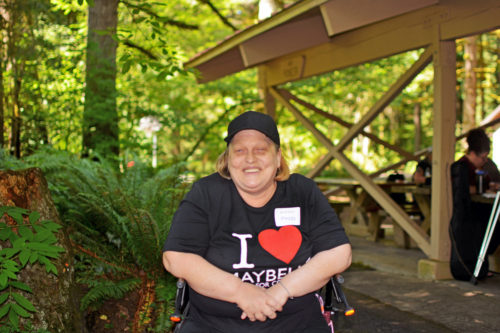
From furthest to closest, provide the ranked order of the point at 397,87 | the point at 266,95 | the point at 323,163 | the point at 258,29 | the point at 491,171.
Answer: the point at 266,95, the point at 323,163, the point at 491,171, the point at 258,29, the point at 397,87

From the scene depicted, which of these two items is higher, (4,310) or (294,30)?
(294,30)

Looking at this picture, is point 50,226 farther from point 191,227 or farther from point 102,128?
point 102,128

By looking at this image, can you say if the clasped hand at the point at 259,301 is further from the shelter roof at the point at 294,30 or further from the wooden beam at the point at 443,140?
the wooden beam at the point at 443,140

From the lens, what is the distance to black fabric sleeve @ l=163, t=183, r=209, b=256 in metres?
2.40

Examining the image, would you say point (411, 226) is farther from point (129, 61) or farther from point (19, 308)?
point (19, 308)

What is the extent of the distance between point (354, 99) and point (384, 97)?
2039 cm

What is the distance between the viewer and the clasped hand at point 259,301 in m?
2.30

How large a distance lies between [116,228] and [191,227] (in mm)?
1904

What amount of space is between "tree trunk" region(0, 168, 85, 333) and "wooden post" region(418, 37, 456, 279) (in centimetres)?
389

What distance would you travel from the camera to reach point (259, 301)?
90.5 inches

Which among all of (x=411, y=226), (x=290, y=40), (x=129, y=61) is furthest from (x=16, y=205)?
(x=290, y=40)

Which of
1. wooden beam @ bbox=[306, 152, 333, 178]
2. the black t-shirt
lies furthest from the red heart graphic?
wooden beam @ bbox=[306, 152, 333, 178]

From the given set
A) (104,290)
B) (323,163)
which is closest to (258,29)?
(323,163)

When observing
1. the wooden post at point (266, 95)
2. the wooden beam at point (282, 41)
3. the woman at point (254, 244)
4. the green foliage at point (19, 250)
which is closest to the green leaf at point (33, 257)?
the green foliage at point (19, 250)
